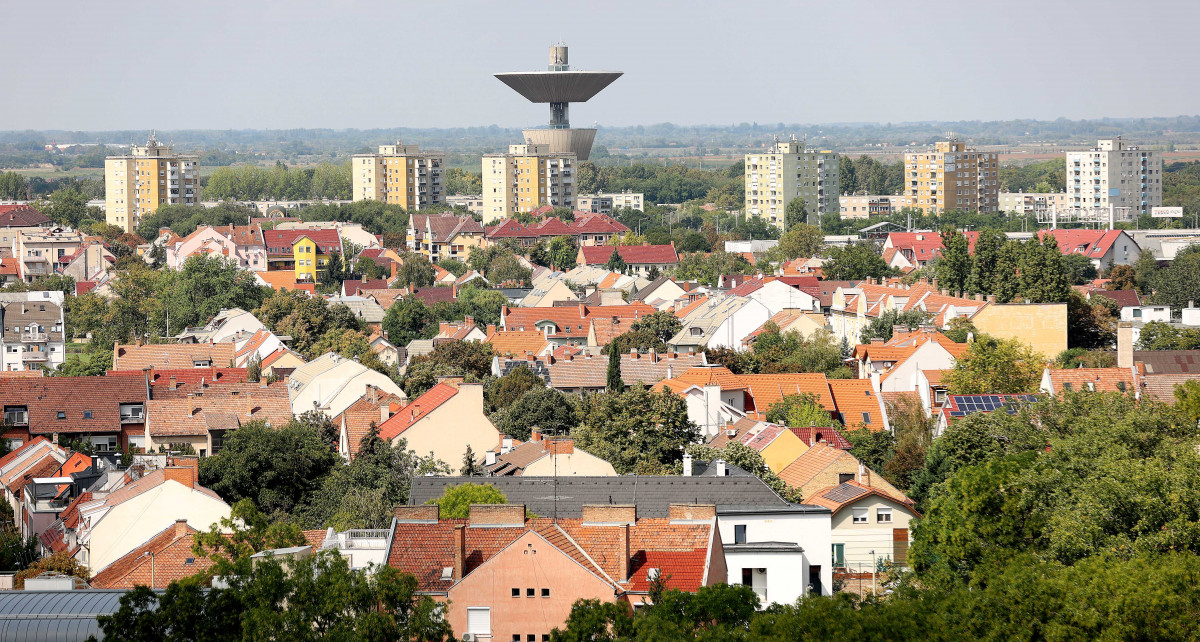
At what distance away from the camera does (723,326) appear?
159ft

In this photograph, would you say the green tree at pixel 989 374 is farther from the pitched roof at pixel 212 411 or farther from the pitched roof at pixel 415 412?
the pitched roof at pixel 212 411

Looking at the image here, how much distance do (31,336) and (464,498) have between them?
122ft

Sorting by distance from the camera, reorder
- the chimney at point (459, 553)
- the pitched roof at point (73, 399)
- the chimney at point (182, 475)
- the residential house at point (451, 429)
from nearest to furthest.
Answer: the chimney at point (459, 553) → the chimney at point (182, 475) → the residential house at point (451, 429) → the pitched roof at point (73, 399)

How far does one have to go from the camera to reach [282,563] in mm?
18000

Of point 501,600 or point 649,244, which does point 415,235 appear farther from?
point 501,600

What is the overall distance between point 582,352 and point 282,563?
91.9 feet

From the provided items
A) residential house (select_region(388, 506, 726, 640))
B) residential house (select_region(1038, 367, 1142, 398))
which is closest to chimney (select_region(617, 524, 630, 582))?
residential house (select_region(388, 506, 726, 640))

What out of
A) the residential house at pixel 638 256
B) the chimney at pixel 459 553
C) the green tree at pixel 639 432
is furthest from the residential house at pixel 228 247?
the chimney at pixel 459 553

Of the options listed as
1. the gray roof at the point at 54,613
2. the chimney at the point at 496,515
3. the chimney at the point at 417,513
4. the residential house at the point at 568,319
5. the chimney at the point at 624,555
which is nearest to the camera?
the gray roof at the point at 54,613

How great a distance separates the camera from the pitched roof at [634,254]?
82500 millimetres

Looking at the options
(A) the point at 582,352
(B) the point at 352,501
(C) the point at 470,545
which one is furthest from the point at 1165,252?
(C) the point at 470,545

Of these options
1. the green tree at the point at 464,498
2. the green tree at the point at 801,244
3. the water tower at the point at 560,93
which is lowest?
the green tree at the point at 464,498

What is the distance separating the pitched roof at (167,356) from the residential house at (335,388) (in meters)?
6.53

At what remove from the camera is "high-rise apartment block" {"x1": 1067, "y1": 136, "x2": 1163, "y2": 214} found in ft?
404
